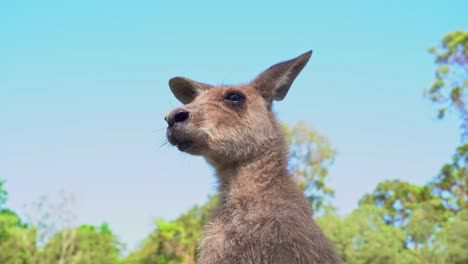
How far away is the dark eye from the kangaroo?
1cm

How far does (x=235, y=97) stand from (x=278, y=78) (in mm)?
532

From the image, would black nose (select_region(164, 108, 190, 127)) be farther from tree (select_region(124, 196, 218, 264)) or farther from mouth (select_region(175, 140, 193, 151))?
tree (select_region(124, 196, 218, 264))

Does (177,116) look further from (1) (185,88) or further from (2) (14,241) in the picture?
(2) (14,241)

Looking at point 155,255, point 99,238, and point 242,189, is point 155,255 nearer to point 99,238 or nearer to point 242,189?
point 99,238

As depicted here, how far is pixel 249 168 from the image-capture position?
539 cm

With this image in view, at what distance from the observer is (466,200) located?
36.7 meters

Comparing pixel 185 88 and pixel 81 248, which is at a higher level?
pixel 81 248

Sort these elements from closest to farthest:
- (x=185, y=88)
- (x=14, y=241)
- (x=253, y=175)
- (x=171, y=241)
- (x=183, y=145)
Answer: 1. (x=253, y=175)
2. (x=183, y=145)
3. (x=185, y=88)
4. (x=171, y=241)
5. (x=14, y=241)

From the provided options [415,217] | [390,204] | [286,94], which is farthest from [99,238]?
[286,94]

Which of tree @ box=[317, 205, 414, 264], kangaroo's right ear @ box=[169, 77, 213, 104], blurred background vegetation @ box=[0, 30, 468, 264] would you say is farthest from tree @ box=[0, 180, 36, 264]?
kangaroo's right ear @ box=[169, 77, 213, 104]

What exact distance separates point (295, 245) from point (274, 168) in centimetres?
105

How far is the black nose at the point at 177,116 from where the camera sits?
17.7 ft

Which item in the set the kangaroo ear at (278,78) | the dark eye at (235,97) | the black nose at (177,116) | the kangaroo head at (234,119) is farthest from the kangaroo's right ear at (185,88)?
the black nose at (177,116)

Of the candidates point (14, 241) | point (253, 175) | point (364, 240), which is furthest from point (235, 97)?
point (14, 241)
